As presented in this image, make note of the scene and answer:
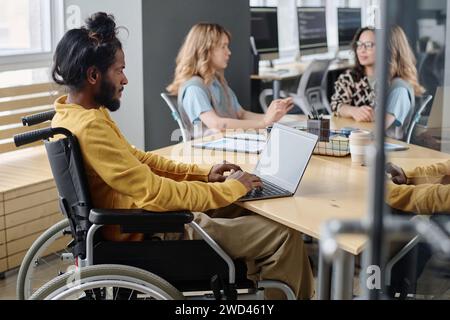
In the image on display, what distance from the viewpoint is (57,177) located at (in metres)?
2.13

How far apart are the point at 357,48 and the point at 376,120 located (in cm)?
338

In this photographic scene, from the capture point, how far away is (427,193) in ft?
6.39

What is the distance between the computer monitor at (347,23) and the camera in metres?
7.99

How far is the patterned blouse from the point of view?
3.92 meters

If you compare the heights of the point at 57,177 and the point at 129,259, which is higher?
the point at 57,177

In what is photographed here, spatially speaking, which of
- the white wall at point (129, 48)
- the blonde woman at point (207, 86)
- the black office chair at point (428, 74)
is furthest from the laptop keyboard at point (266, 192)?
the white wall at point (129, 48)

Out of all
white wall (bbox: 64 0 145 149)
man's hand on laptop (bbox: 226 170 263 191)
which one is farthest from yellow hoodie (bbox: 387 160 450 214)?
white wall (bbox: 64 0 145 149)

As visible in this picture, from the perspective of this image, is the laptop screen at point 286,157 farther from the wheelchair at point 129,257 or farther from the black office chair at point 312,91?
the black office chair at point 312,91

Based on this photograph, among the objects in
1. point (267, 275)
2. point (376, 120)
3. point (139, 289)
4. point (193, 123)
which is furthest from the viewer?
point (193, 123)

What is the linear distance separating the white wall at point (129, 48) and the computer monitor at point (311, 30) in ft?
9.90

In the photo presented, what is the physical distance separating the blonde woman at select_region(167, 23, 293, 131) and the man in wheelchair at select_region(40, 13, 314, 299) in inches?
48.6
